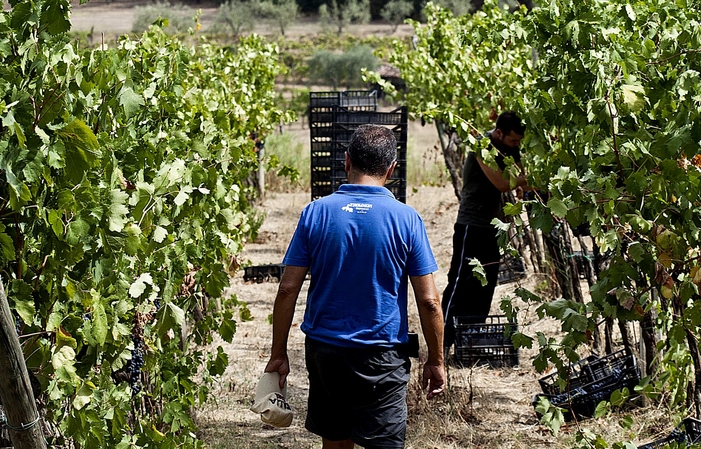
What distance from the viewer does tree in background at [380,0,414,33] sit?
51656 mm

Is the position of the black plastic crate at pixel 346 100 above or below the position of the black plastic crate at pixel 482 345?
above

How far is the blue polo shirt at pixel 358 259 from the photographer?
10.4 ft

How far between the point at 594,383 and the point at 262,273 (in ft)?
15.3

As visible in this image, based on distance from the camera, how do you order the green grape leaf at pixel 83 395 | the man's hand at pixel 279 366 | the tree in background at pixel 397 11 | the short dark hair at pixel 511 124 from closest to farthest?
the green grape leaf at pixel 83 395 → the man's hand at pixel 279 366 → the short dark hair at pixel 511 124 → the tree in background at pixel 397 11

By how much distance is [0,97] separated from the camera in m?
2.12

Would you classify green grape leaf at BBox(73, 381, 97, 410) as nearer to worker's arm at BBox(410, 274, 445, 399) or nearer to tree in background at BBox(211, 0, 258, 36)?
worker's arm at BBox(410, 274, 445, 399)

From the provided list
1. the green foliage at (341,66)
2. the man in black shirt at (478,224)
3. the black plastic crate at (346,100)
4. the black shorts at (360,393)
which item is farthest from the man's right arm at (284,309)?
the green foliage at (341,66)

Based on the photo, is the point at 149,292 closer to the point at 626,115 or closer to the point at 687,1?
the point at 626,115

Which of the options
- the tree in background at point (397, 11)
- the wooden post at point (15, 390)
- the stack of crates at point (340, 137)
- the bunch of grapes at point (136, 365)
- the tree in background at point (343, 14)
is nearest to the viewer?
the wooden post at point (15, 390)

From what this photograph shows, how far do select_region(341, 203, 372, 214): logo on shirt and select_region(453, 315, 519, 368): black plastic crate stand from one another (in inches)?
104

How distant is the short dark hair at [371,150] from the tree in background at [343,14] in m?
50.2

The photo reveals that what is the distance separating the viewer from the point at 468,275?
18.6 ft

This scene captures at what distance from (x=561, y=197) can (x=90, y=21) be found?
5368 cm

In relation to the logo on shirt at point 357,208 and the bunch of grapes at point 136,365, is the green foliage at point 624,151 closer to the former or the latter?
the logo on shirt at point 357,208
